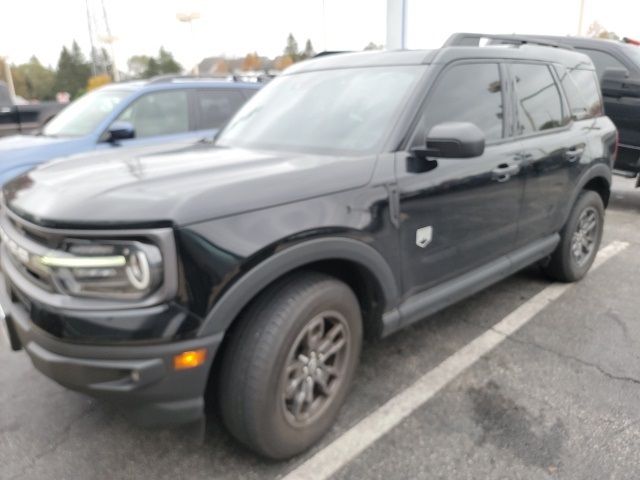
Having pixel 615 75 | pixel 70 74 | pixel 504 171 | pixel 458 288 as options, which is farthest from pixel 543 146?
pixel 70 74

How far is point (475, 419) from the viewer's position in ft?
8.45

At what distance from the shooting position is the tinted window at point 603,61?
678 centimetres

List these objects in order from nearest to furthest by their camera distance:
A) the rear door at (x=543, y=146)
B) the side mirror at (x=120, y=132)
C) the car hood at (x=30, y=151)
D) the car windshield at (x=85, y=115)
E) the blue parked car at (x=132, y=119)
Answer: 1. the rear door at (x=543, y=146)
2. the car hood at (x=30, y=151)
3. the blue parked car at (x=132, y=119)
4. the side mirror at (x=120, y=132)
5. the car windshield at (x=85, y=115)

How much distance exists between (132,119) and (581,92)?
4457 millimetres

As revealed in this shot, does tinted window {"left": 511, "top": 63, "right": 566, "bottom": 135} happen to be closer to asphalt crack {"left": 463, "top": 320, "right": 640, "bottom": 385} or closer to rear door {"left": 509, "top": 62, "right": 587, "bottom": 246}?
rear door {"left": 509, "top": 62, "right": 587, "bottom": 246}

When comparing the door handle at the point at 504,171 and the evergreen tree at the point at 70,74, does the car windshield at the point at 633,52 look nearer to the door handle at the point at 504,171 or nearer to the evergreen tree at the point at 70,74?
the door handle at the point at 504,171

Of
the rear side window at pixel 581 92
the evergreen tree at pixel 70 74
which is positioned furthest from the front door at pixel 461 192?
the evergreen tree at pixel 70 74

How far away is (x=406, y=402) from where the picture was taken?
2727 mm

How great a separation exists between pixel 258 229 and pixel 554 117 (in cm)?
271

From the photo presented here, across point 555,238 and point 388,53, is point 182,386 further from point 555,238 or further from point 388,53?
point 555,238

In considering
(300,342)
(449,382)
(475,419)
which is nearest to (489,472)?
(475,419)

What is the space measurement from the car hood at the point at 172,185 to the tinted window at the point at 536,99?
1.51 metres

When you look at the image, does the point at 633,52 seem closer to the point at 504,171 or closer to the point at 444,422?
the point at 504,171

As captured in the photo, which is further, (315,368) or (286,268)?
(315,368)
